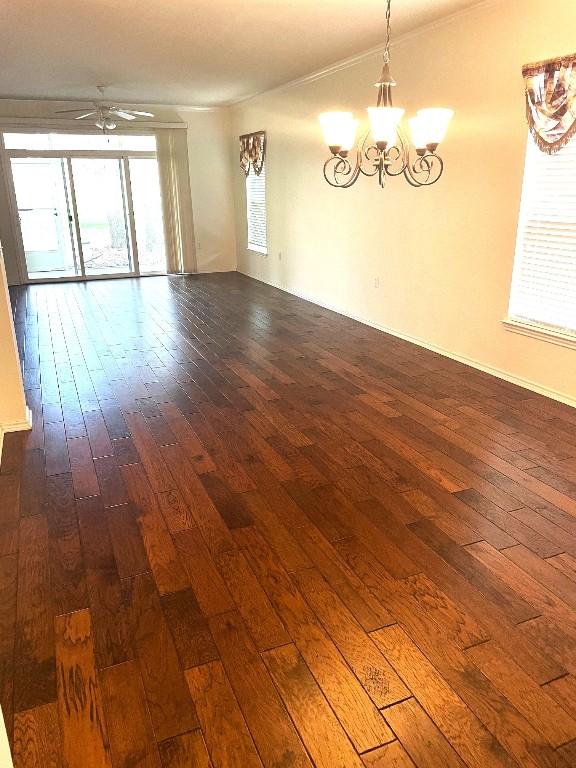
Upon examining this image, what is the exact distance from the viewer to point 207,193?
947cm

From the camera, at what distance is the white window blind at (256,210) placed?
8477 mm

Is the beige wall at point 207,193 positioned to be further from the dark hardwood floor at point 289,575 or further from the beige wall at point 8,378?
the beige wall at point 8,378

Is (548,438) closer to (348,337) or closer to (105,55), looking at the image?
(348,337)

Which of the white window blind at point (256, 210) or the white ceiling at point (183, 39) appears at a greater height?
the white ceiling at point (183, 39)

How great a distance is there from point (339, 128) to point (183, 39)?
8.64ft

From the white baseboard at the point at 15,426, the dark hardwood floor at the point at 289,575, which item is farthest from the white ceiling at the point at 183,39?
the white baseboard at the point at 15,426

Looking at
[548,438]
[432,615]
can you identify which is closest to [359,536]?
[432,615]

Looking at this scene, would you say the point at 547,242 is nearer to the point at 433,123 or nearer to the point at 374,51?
the point at 433,123

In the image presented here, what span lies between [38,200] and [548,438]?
8.18 m

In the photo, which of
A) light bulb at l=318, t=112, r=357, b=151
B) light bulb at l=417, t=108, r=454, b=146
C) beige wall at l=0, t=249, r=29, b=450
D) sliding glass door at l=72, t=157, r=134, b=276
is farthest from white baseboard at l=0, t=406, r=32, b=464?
sliding glass door at l=72, t=157, r=134, b=276

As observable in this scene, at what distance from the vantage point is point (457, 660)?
1.78 metres

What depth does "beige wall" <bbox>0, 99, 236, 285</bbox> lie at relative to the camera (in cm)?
862

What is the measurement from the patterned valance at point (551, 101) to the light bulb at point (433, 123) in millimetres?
901

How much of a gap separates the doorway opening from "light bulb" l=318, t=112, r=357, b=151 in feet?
21.9
